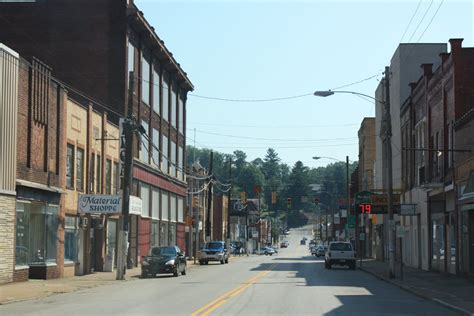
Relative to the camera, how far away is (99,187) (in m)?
41.7

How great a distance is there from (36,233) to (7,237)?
3.76 meters

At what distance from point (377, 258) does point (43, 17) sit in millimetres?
35635

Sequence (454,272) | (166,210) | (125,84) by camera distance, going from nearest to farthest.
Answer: (454,272), (125,84), (166,210)

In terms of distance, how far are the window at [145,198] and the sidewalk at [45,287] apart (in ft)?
49.2

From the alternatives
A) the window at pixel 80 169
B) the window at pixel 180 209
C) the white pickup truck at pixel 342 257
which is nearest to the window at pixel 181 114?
the window at pixel 180 209

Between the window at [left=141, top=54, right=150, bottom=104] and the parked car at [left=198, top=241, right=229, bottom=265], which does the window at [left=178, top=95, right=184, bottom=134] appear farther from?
the window at [left=141, top=54, right=150, bottom=104]

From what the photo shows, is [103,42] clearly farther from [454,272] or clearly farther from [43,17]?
[454,272]

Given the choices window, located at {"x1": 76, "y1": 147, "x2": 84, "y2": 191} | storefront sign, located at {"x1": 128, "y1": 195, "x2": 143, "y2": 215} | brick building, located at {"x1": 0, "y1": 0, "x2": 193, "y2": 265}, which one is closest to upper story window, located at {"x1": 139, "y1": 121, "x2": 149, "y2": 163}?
brick building, located at {"x1": 0, "y1": 0, "x2": 193, "y2": 265}

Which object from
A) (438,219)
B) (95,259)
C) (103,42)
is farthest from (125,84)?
(438,219)

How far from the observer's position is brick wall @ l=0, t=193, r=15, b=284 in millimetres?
27672

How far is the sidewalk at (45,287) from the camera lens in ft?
77.2

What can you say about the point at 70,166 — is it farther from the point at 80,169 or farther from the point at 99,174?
the point at 99,174

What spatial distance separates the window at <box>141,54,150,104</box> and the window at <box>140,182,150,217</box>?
6.11 metres

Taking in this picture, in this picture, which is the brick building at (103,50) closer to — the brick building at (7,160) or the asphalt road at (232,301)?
the brick building at (7,160)
